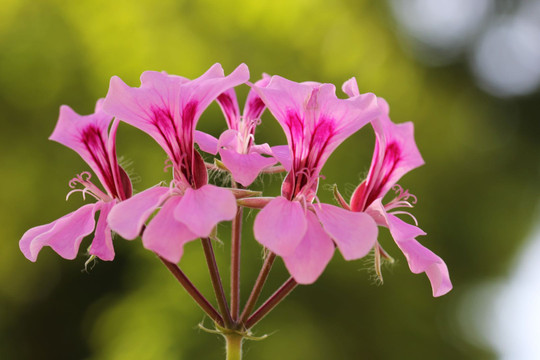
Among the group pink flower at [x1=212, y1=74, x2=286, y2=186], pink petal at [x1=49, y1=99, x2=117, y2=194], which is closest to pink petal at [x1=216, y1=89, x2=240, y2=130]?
pink flower at [x1=212, y1=74, x2=286, y2=186]

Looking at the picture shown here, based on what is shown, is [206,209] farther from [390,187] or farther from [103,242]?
[390,187]

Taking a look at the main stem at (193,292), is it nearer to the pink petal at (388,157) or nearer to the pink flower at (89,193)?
the pink flower at (89,193)

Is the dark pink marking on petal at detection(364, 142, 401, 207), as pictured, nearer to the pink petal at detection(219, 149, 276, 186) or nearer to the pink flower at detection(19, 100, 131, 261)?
the pink petal at detection(219, 149, 276, 186)

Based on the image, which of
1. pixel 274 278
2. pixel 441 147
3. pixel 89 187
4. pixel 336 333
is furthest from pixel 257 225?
pixel 441 147

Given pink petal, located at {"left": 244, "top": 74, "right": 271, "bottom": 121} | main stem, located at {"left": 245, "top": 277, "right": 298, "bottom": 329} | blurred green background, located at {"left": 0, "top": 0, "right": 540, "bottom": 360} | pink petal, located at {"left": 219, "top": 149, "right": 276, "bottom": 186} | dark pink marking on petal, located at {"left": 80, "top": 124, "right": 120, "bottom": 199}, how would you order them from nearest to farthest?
pink petal, located at {"left": 219, "top": 149, "right": 276, "bottom": 186} → main stem, located at {"left": 245, "top": 277, "right": 298, "bottom": 329} → dark pink marking on petal, located at {"left": 80, "top": 124, "right": 120, "bottom": 199} → pink petal, located at {"left": 244, "top": 74, "right": 271, "bottom": 121} → blurred green background, located at {"left": 0, "top": 0, "right": 540, "bottom": 360}

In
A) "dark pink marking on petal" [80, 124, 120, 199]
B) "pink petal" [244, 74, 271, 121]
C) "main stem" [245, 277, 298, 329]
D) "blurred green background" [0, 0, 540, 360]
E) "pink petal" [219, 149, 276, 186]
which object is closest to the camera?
"pink petal" [219, 149, 276, 186]

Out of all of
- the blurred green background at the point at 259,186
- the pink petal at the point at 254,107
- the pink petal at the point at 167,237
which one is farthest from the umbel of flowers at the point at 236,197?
the blurred green background at the point at 259,186

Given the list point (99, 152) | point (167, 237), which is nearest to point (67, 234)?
point (99, 152)
